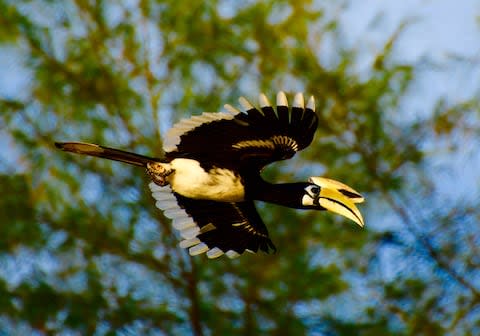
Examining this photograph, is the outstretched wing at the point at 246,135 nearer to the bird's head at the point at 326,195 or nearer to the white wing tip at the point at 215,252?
the bird's head at the point at 326,195

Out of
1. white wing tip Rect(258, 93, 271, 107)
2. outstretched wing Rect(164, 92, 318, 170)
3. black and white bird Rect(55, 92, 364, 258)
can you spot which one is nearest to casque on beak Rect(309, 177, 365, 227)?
black and white bird Rect(55, 92, 364, 258)

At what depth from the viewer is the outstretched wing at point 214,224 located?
2436mm

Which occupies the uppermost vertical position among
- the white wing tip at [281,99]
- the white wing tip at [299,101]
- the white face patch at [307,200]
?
the white wing tip at [299,101]

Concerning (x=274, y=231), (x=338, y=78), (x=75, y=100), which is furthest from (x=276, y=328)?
(x=75, y=100)

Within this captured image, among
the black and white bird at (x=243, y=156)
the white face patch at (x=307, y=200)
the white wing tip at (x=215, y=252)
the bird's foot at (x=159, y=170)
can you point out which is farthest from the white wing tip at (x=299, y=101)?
the white wing tip at (x=215, y=252)

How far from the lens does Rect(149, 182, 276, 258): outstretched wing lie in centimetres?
244

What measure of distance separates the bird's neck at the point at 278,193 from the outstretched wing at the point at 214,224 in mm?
224

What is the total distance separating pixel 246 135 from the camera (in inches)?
83.7

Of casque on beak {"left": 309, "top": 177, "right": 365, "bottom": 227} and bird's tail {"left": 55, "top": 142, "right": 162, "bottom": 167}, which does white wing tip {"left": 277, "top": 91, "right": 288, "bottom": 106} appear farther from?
bird's tail {"left": 55, "top": 142, "right": 162, "bottom": 167}

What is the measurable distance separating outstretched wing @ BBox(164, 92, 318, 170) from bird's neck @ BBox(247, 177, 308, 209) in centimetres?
5

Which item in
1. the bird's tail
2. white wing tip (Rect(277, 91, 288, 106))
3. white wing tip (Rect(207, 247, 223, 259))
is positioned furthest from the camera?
white wing tip (Rect(207, 247, 223, 259))

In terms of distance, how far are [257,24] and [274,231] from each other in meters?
1.02

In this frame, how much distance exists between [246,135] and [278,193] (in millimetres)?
→ 182

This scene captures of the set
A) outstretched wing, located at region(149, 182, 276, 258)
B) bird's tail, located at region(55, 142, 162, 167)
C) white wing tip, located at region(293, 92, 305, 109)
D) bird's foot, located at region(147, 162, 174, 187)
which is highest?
white wing tip, located at region(293, 92, 305, 109)
